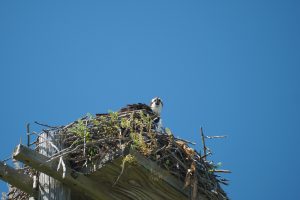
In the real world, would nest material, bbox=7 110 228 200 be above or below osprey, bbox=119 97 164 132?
below

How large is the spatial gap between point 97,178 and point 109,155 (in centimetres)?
24

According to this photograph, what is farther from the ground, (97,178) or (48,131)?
(48,131)

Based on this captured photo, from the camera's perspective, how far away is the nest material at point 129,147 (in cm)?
426

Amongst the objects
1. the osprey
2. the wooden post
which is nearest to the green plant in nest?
the wooden post

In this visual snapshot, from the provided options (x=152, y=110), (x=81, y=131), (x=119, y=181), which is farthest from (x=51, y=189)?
(x=152, y=110)

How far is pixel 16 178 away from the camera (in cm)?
400

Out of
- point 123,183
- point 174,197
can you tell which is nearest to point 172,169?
point 174,197

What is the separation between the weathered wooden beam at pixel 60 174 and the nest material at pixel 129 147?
113 millimetres

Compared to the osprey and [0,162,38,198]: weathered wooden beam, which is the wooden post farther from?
the osprey

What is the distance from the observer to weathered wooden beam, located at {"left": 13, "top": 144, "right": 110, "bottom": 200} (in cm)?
380

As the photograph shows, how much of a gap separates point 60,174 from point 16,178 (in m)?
0.35

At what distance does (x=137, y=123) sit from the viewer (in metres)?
5.56

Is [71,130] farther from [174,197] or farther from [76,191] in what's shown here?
[174,197]

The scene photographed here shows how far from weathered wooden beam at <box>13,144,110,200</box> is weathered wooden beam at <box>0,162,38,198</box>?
0.18 meters
